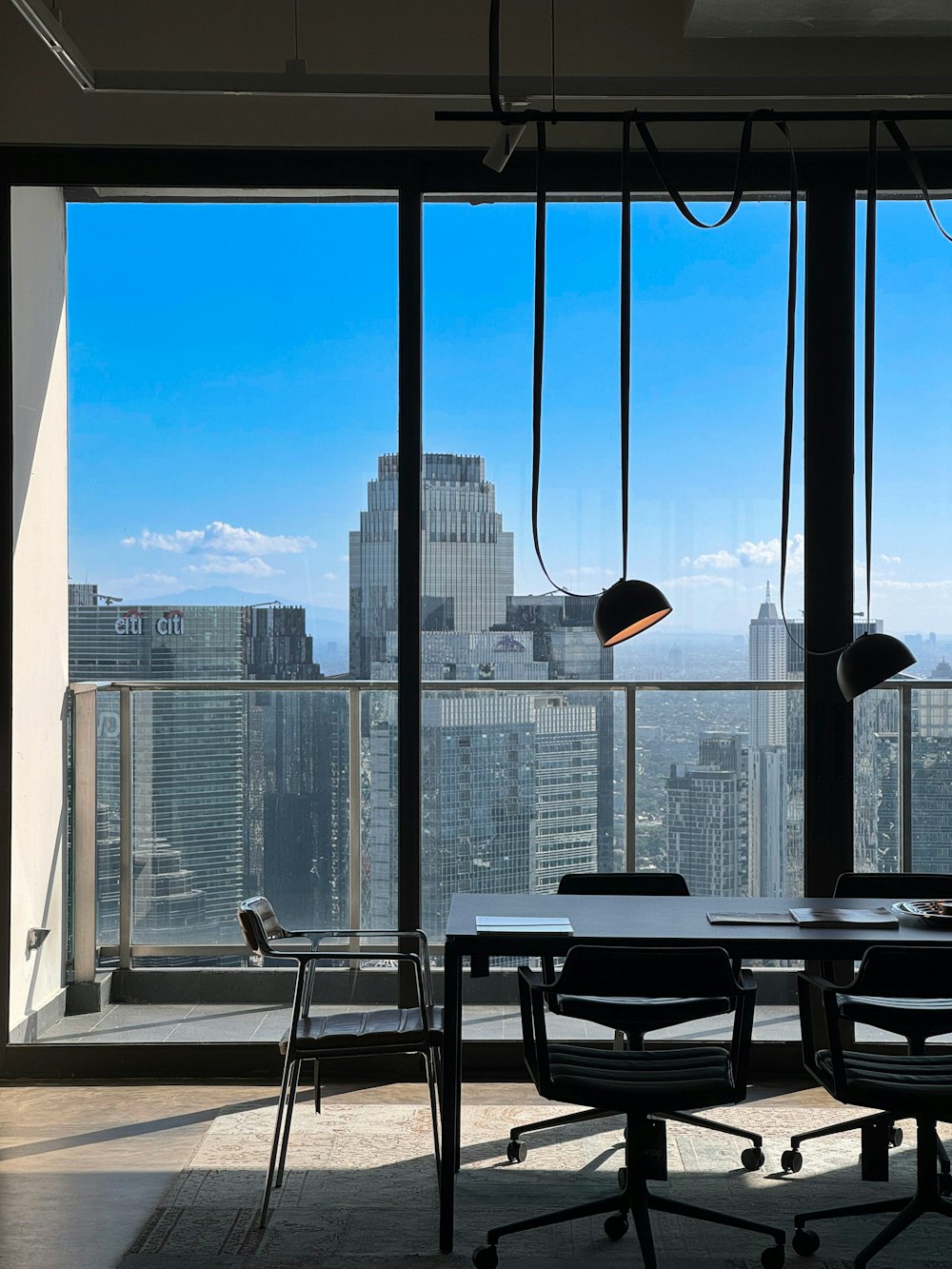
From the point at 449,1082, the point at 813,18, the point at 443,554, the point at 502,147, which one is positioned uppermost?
the point at 813,18

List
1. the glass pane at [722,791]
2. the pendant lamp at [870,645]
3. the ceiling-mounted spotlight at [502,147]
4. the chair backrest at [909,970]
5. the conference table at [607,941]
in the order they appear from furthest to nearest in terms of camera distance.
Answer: the glass pane at [722,791] < the ceiling-mounted spotlight at [502,147] < the pendant lamp at [870,645] < the conference table at [607,941] < the chair backrest at [909,970]

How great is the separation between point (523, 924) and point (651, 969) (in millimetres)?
443

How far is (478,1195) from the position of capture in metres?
3.33

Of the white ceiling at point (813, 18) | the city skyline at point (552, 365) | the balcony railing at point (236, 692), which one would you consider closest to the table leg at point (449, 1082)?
the balcony railing at point (236, 692)

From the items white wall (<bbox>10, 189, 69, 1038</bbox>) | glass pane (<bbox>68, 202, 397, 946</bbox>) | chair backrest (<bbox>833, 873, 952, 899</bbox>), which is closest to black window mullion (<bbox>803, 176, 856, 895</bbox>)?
chair backrest (<bbox>833, 873, 952, 899</bbox>)

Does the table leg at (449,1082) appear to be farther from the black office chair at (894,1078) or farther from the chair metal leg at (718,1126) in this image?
the black office chair at (894,1078)

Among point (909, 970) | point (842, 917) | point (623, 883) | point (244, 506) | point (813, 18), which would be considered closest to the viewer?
point (909, 970)

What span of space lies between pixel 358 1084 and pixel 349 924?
0.59m

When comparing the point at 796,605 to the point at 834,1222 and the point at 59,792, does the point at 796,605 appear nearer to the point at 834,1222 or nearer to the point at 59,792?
the point at 834,1222

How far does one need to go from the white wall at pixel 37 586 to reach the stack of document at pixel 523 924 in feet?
6.82

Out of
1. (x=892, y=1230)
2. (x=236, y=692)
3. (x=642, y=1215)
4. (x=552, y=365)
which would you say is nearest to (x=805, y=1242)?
(x=892, y=1230)

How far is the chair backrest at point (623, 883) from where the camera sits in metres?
3.85

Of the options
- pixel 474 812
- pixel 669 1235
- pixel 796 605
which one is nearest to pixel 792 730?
pixel 796 605

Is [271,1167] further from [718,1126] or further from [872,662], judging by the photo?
[872,662]
